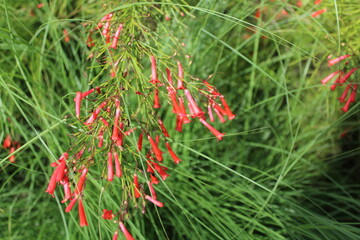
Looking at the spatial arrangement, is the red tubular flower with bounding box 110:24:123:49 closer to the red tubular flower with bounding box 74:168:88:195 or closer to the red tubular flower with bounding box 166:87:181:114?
the red tubular flower with bounding box 166:87:181:114

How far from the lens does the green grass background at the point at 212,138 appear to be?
83.0 inches

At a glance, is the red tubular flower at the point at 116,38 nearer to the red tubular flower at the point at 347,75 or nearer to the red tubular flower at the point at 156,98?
the red tubular flower at the point at 156,98

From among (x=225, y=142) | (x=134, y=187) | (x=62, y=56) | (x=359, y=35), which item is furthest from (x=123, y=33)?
(x=359, y=35)

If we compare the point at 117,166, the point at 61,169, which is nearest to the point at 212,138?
the point at 117,166

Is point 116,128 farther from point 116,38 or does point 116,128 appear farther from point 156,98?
point 116,38

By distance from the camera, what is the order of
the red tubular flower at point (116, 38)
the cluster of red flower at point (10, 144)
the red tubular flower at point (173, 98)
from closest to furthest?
the red tubular flower at point (173, 98)
the red tubular flower at point (116, 38)
the cluster of red flower at point (10, 144)

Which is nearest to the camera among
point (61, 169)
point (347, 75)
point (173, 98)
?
point (61, 169)

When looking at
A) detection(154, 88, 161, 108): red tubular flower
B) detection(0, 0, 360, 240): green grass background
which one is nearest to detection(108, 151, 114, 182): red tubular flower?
detection(154, 88, 161, 108): red tubular flower

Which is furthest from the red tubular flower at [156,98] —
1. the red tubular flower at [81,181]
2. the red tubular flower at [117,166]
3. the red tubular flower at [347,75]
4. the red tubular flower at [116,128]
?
the red tubular flower at [347,75]

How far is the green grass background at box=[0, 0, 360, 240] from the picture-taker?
2107 mm

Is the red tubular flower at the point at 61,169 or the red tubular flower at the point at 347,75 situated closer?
the red tubular flower at the point at 61,169

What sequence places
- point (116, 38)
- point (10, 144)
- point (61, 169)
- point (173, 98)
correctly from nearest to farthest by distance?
point (61, 169)
point (173, 98)
point (116, 38)
point (10, 144)

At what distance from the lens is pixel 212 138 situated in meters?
2.44

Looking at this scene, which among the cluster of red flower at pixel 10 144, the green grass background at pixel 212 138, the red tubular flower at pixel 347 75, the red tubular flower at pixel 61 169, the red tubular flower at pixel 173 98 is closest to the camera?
the red tubular flower at pixel 61 169
